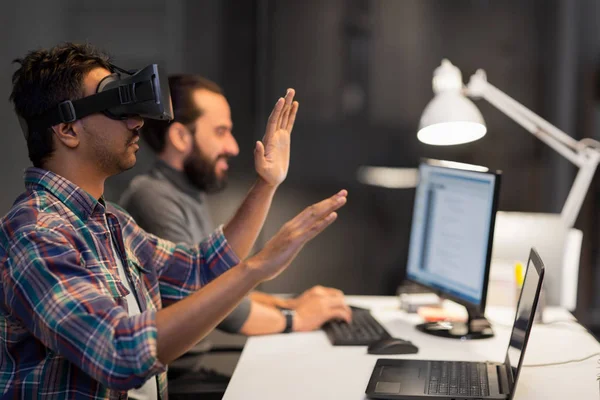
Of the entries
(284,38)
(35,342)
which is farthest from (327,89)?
(35,342)

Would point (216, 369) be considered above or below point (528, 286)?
below

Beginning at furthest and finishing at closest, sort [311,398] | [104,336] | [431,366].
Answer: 1. [431,366]
2. [311,398]
3. [104,336]

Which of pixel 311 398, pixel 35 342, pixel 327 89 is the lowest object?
pixel 311 398

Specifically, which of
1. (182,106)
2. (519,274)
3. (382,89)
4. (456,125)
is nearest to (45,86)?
(182,106)

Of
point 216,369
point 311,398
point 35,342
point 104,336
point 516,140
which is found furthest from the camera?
point 516,140

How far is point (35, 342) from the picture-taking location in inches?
55.3

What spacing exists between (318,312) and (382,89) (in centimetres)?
157

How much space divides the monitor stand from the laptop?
330 mm

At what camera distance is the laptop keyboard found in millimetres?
1537

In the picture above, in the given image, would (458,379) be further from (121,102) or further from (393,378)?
(121,102)

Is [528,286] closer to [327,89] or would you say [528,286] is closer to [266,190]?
[266,190]

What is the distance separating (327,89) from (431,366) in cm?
201

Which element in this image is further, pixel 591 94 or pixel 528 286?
pixel 591 94

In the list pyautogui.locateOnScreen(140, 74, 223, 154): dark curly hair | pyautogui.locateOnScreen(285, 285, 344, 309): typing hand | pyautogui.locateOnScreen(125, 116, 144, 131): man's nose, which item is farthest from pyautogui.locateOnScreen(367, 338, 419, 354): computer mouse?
pyautogui.locateOnScreen(140, 74, 223, 154): dark curly hair
